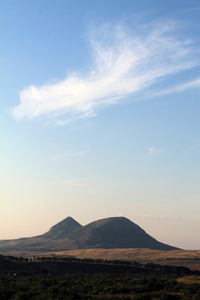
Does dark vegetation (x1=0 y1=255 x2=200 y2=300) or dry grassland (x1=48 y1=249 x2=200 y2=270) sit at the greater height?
dark vegetation (x1=0 y1=255 x2=200 y2=300)

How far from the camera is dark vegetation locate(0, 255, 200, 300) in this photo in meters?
38.6

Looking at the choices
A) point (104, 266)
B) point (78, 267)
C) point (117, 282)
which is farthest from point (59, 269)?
point (117, 282)

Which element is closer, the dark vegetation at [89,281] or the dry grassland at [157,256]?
the dark vegetation at [89,281]

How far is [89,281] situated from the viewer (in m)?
59.7

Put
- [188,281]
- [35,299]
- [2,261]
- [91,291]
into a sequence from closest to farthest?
[35,299], [91,291], [188,281], [2,261]

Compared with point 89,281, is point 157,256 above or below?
below

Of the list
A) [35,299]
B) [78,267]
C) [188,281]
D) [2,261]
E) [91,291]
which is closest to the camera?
[35,299]

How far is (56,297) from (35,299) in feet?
8.07

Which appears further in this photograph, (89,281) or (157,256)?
(157,256)

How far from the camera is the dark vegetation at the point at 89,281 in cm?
3857

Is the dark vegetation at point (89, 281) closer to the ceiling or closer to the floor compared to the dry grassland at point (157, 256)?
closer to the ceiling

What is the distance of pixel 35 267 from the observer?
3297 inches

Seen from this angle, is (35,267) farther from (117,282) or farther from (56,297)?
(56,297)

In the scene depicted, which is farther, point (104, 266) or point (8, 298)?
point (104, 266)
